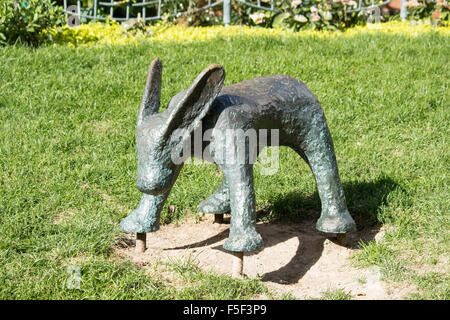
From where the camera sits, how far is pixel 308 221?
4.89 meters

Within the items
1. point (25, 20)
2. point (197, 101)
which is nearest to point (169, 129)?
point (197, 101)

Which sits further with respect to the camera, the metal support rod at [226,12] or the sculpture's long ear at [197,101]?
the metal support rod at [226,12]

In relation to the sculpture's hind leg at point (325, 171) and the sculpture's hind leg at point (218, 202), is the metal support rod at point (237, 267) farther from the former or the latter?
the sculpture's hind leg at point (218, 202)

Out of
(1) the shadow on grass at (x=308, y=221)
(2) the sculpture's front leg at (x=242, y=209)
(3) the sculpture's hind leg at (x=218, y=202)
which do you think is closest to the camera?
(2) the sculpture's front leg at (x=242, y=209)

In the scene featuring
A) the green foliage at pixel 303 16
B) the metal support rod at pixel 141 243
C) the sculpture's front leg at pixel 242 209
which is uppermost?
the green foliage at pixel 303 16

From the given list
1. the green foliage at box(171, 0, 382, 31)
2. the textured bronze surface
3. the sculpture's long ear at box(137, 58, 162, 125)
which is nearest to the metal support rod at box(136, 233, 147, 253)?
the textured bronze surface

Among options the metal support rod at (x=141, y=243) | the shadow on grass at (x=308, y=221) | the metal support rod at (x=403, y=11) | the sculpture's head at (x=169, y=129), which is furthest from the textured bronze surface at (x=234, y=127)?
the metal support rod at (x=403, y=11)

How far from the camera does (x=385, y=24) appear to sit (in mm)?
9008

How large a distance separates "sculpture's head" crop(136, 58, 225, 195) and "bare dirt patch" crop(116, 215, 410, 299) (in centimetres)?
72

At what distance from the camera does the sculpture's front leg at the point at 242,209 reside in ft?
12.0

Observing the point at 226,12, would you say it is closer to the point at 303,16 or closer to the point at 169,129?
the point at 303,16

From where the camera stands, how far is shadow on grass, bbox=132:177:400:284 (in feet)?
14.5

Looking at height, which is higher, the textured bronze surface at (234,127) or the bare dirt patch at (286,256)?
the textured bronze surface at (234,127)

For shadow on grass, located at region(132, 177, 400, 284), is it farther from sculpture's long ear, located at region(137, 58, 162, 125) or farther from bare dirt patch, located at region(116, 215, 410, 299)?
sculpture's long ear, located at region(137, 58, 162, 125)
